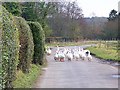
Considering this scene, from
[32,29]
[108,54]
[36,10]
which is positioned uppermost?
[36,10]

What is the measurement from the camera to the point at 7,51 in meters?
8.42

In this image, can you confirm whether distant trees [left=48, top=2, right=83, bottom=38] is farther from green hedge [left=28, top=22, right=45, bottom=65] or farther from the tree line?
green hedge [left=28, top=22, right=45, bottom=65]

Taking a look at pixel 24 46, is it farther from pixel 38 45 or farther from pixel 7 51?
pixel 38 45

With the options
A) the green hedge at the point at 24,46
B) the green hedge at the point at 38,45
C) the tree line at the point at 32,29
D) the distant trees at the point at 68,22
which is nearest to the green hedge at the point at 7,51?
the tree line at the point at 32,29

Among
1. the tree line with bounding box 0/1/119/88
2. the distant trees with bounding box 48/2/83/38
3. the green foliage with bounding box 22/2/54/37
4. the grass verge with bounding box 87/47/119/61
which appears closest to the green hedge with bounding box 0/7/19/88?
the tree line with bounding box 0/1/119/88

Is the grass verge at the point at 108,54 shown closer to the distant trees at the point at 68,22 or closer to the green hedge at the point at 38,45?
the green hedge at the point at 38,45

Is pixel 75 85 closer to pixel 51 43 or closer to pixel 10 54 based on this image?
pixel 10 54

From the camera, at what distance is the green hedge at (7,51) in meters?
7.98

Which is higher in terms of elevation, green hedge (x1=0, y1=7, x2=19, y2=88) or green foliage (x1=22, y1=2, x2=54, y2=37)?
green foliage (x1=22, y1=2, x2=54, y2=37)

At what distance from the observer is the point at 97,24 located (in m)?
75.4

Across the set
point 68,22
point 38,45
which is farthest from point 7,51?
point 68,22

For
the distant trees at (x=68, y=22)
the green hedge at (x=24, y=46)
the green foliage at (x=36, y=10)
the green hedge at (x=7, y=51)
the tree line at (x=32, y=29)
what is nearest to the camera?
the green hedge at (x=7, y=51)

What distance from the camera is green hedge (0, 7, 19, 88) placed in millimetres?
7982

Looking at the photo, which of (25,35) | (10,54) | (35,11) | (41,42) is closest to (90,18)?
(35,11)
